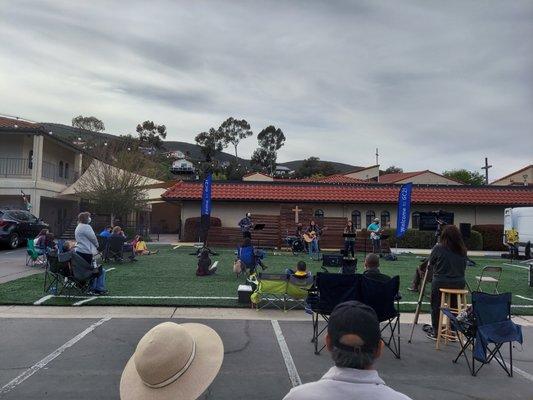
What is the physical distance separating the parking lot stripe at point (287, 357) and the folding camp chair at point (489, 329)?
2.03 m

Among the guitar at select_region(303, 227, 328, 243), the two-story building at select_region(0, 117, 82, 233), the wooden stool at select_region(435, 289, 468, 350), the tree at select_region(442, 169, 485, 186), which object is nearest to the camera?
the wooden stool at select_region(435, 289, 468, 350)

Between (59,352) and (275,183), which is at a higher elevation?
(275,183)

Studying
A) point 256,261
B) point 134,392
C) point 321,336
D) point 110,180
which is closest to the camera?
point 134,392

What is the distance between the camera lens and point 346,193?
89.9 ft

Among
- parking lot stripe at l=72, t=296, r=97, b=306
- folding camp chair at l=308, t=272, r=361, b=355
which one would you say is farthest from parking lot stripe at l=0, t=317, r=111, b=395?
folding camp chair at l=308, t=272, r=361, b=355

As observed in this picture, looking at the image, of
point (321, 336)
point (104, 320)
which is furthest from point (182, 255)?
point (321, 336)

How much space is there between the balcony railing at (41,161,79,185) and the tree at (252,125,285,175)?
48.6 metres

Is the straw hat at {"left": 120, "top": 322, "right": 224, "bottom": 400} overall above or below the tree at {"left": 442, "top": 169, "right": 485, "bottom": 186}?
below

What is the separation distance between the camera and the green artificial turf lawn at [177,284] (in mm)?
8802

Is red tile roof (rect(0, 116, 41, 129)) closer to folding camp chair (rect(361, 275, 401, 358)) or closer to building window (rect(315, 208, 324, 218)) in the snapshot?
building window (rect(315, 208, 324, 218))

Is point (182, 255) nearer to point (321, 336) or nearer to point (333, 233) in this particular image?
point (333, 233)

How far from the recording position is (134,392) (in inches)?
86.4

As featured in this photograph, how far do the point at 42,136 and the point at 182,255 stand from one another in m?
13.6

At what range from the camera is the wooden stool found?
6367 mm
